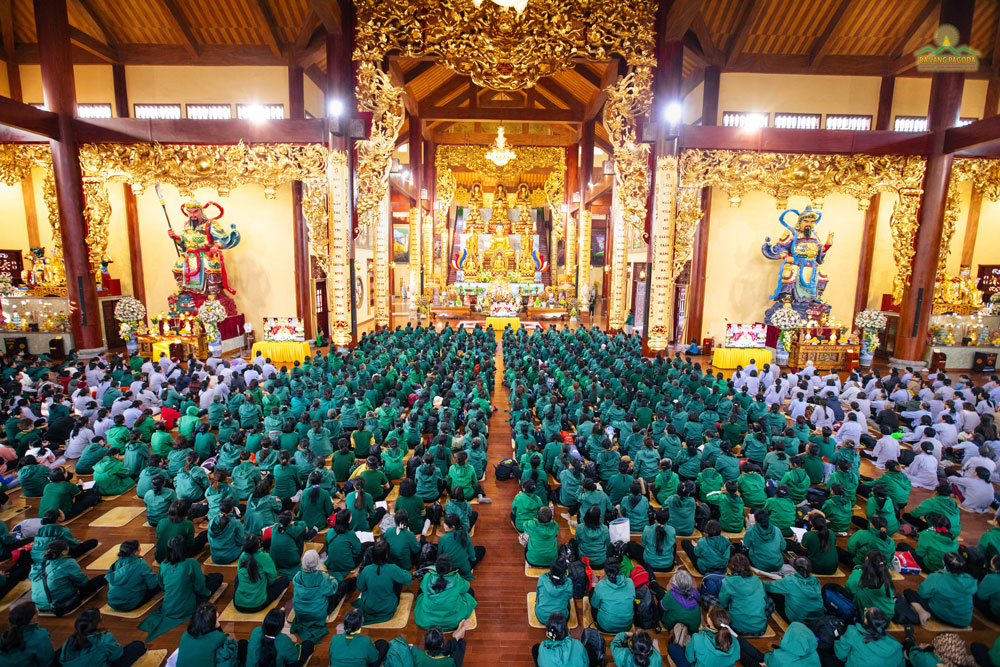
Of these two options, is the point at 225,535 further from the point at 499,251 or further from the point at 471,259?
the point at 471,259

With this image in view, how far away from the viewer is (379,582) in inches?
180

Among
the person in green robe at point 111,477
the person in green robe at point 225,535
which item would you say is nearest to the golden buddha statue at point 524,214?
the person in green robe at point 111,477

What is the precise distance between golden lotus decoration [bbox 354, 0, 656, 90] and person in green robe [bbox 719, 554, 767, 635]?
14.9 m

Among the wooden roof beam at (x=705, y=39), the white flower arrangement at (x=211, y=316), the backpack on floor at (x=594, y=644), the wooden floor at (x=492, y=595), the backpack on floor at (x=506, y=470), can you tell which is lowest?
the wooden floor at (x=492, y=595)

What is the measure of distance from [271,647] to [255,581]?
115 cm

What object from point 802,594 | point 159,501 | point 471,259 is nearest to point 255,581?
point 159,501

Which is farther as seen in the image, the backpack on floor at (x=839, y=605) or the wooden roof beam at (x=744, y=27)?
the wooden roof beam at (x=744, y=27)

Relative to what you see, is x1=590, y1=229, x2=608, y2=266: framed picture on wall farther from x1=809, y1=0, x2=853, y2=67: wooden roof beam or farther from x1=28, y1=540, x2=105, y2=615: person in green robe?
x1=28, y1=540, x2=105, y2=615: person in green robe

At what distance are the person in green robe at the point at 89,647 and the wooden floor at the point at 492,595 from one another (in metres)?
0.84

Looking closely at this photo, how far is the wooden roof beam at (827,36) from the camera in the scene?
14796 mm

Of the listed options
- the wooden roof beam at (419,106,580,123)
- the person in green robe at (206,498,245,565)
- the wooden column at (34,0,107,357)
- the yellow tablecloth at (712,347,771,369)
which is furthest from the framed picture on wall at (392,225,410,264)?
the person in green robe at (206,498,245,565)

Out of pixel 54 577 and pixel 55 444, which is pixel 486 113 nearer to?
pixel 55 444

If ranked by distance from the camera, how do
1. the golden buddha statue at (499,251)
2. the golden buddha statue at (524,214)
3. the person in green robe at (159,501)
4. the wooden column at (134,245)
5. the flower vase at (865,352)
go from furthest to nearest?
the golden buddha statue at (524,214) < the golden buddha statue at (499,251) < the wooden column at (134,245) < the flower vase at (865,352) < the person in green robe at (159,501)

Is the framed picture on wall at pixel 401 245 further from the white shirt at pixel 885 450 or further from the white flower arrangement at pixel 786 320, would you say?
the white shirt at pixel 885 450
